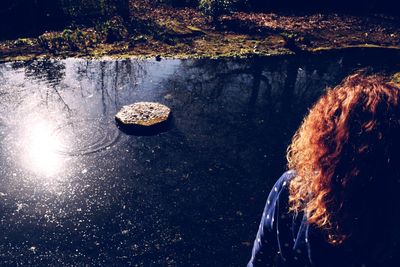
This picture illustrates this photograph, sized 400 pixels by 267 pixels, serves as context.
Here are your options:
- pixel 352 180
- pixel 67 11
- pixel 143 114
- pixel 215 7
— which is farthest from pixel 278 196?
pixel 67 11

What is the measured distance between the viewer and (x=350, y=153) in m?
1.51

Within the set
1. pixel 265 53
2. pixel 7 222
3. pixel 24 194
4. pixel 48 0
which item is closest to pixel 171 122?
pixel 24 194

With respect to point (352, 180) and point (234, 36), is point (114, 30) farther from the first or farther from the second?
point (352, 180)

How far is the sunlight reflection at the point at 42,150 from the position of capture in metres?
6.39

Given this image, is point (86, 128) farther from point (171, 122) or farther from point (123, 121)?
point (171, 122)

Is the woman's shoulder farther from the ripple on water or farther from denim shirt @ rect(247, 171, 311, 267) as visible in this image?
the ripple on water

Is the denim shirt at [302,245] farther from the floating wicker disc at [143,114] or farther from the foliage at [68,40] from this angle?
the foliage at [68,40]


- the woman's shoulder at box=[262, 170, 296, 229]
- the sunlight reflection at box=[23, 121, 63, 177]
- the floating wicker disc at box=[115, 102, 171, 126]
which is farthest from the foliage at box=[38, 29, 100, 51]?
the woman's shoulder at box=[262, 170, 296, 229]

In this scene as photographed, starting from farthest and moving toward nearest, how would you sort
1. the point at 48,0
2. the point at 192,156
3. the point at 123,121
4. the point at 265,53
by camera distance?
the point at 48,0 → the point at 265,53 → the point at 123,121 → the point at 192,156

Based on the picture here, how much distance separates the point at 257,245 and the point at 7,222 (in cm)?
463

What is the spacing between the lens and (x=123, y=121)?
293 inches

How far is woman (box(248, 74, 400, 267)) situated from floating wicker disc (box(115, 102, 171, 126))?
5.97 m

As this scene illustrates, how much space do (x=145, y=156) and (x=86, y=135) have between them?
153 cm

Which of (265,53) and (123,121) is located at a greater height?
(265,53)
